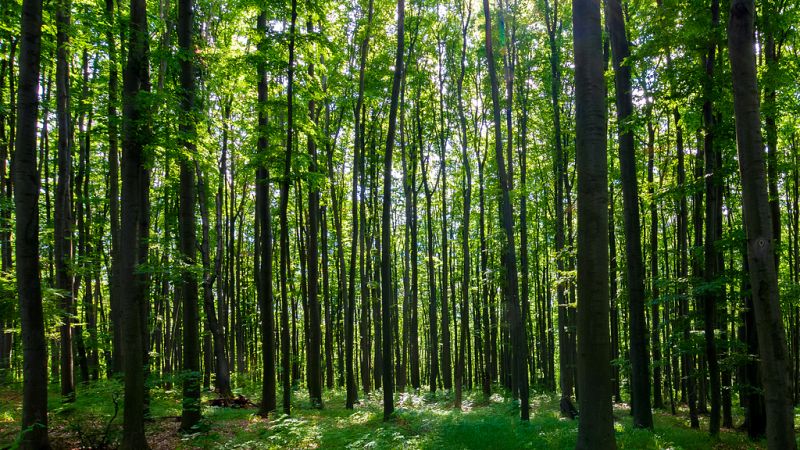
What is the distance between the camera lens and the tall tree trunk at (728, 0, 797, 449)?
15.9ft

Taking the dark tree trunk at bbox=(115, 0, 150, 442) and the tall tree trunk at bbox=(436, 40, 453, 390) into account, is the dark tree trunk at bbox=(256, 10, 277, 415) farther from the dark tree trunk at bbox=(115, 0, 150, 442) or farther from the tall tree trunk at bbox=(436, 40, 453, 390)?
the tall tree trunk at bbox=(436, 40, 453, 390)

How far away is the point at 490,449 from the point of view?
8.28 meters

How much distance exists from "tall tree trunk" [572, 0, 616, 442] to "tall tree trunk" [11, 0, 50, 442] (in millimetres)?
8132

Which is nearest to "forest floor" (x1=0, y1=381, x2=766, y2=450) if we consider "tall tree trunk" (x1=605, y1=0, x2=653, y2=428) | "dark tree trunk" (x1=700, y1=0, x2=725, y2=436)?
"tall tree trunk" (x1=605, y1=0, x2=653, y2=428)

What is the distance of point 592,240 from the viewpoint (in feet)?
16.5

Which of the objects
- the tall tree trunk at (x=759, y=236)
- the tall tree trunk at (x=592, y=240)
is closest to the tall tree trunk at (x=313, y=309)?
the tall tree trunk at (x=592, y=240)

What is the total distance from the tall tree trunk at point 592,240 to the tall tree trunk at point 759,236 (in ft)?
5.03

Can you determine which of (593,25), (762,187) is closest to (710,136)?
(762,187)

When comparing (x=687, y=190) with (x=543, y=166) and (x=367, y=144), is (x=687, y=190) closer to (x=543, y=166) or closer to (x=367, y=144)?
(x=543, y=166)

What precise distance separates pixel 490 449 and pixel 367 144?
53.9 feet

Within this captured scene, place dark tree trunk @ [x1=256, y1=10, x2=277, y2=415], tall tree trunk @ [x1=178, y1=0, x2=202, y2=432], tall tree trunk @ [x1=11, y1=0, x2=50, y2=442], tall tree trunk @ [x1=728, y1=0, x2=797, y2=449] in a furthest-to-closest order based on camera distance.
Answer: dark tree trunk @ [x1=256, y1=10, x2=277, y2=415], tall tree trunk @ [x1=178, y1=0, x2=202, y2=432], tall tree trunk @ [x1=11, y1=0, x2=50, y2=442], tall tree trunk @ [x1=728, y1=0, x2=797, y2=449]

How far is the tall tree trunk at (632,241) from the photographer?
9.94 m

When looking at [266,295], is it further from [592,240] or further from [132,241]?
[592,240]

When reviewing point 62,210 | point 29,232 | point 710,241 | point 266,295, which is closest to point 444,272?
point 266,295
